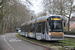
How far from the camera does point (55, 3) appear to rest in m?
25.6

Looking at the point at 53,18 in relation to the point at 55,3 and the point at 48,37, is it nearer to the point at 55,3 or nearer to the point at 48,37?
the point at 48,37

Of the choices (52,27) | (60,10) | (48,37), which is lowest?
(48,37)

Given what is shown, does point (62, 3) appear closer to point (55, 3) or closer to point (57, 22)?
point (55, 3)

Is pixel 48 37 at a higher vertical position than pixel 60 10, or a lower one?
lower

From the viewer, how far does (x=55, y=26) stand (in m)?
14.4

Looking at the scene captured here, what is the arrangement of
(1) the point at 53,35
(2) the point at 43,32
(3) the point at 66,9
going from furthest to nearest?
(3) the point at 66,9, (2) the point at 43,32, (1) the point at 53,35

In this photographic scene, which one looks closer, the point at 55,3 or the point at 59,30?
the point at 59,30

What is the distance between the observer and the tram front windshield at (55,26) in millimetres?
14223

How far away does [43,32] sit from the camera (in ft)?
49.9

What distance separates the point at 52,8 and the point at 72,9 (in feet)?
15.6

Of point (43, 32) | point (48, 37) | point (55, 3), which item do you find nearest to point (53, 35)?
point (48, 37)

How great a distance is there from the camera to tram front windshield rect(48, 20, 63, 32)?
14223mm

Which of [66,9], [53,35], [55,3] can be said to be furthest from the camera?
[66,9]

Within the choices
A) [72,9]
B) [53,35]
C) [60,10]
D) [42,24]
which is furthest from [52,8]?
[53,35]
